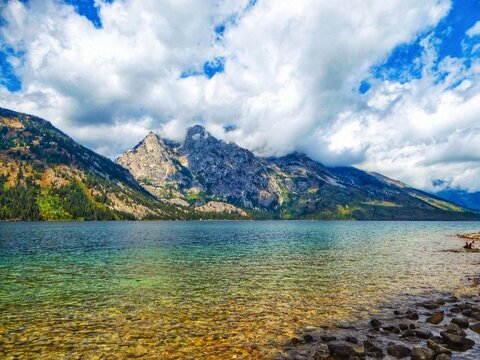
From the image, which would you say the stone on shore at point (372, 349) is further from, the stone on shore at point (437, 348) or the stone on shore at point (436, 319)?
the stone on shore at point (436, 319)

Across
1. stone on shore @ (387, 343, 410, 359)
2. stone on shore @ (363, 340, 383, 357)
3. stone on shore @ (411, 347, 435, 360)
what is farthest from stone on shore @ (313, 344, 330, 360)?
stone on shore @ (411, 347, 435, 360)

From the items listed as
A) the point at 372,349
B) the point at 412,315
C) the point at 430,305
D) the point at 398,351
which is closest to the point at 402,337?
the point at 398,351

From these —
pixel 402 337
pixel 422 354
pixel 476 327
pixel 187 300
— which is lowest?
pixel 187 300

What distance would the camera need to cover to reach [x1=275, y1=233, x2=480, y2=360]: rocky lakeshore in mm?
19000

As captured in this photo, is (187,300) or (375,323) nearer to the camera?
(375,323)

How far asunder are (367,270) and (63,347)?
4377 centimetres

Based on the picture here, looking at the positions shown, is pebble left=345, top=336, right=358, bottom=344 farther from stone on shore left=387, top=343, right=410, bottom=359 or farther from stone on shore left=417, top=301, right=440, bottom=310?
stone on shore left=417, top=301, right=440, bottom=310

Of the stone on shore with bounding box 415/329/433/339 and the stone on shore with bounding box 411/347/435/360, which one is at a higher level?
the stone on shore with bounding box 411/347/435/360

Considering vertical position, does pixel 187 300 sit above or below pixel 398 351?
→ below

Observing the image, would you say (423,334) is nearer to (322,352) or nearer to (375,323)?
(375,323)

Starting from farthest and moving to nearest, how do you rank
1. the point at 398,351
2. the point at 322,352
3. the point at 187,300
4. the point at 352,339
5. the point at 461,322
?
1. the point at 187,300
2. the point at 461,322
3. the point at 352,339
4. the point at 322,352
5. the point at 398,351

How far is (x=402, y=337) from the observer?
22.3m

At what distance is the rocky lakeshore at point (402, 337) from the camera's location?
19.0 metres

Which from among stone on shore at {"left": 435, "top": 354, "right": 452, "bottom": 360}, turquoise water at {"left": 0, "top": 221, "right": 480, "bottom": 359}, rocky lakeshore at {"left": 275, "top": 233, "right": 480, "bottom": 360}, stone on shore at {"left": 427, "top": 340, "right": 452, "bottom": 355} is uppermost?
stone on shore at {"left": 435, "top": 354, "right": 452, "bottom": 360}
